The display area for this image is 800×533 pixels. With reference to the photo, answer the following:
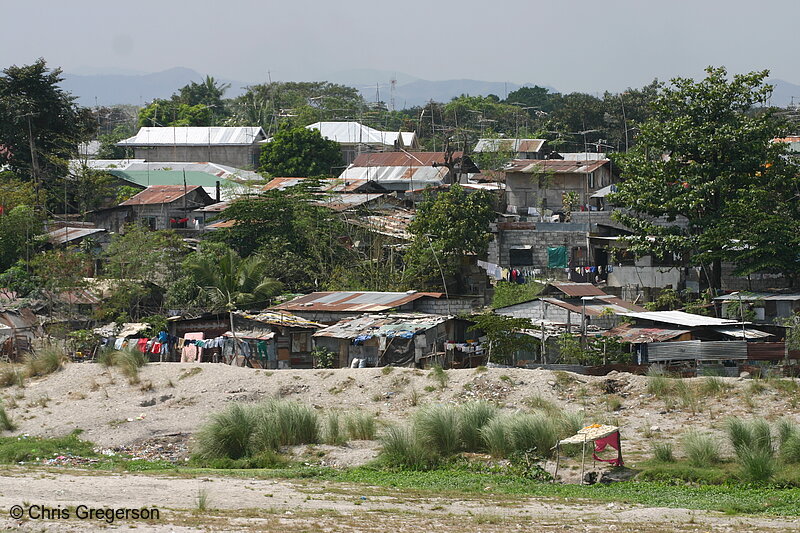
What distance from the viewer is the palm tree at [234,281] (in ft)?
99.3

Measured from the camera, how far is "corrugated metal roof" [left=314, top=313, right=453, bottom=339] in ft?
80.8

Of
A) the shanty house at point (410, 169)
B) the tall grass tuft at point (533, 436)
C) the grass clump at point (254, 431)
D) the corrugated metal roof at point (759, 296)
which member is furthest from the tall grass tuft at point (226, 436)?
the shanty house at point (410, 169)

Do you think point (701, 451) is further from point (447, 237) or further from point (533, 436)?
point (447, 237)

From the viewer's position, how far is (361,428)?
19.5 metres

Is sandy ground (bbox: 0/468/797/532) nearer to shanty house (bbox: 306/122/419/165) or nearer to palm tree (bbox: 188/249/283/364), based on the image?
palm tree (bbox: 188/249/283/364)

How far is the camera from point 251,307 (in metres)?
30.2

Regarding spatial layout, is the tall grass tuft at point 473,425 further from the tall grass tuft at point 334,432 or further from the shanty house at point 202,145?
the shanty house at point 202,145

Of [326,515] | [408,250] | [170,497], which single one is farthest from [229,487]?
[408,250]

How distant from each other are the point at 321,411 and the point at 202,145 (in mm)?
47108

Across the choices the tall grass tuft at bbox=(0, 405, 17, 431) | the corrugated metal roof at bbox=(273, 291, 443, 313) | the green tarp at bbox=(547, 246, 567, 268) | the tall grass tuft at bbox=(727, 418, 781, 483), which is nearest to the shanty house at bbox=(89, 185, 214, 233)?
the corrugated metal roof at bbox=(273, 291, 443, 313)

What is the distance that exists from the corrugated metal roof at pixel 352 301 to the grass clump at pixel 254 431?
7524 mm

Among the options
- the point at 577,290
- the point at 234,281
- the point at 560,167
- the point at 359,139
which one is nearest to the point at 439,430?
the point at 577,290

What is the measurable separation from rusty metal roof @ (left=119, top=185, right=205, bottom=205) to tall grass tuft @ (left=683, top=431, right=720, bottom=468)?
30.2 meters

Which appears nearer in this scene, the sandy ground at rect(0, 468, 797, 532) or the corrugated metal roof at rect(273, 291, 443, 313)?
the sandy ground at rect(0, 468, 797, 532)
